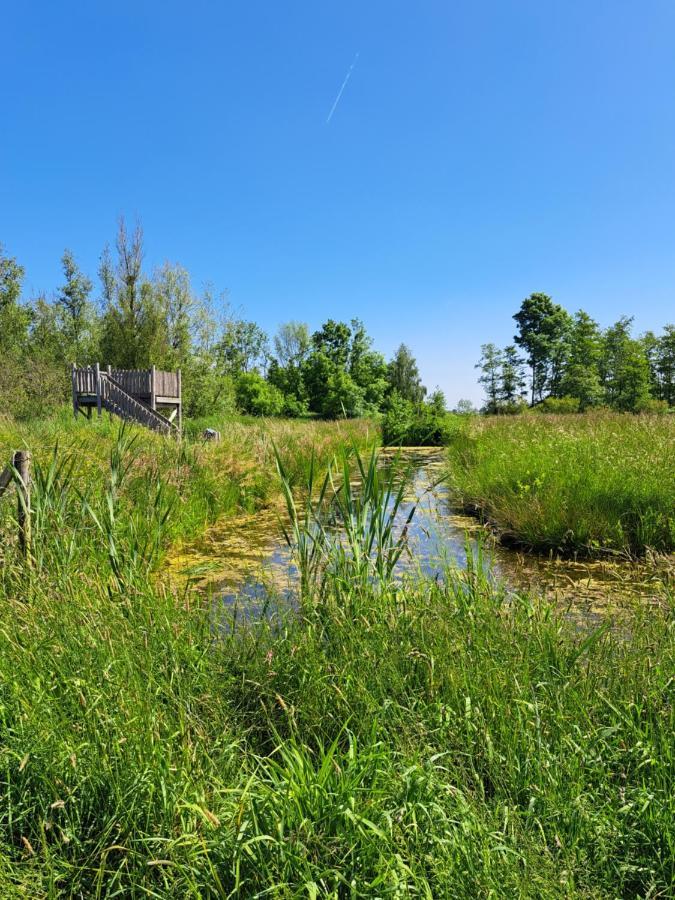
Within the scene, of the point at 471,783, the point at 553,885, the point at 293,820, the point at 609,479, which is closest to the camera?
the point at 553,885

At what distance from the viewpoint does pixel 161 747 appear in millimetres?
1682

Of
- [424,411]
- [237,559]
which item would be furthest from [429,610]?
[424,411]

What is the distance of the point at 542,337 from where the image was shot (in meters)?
47.8

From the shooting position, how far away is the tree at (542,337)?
154ft

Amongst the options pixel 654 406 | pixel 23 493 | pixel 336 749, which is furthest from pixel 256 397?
pixel 336 749

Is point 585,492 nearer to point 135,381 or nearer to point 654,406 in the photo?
point 135,381

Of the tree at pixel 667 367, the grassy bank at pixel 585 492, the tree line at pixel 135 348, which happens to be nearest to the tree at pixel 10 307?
the tree line at pixel 135 348

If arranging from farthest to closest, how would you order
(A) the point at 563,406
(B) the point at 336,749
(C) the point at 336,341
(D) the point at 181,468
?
(C) the point at 336,341
(A) the point at 563,406
(D) the point at 181,468
(B) the point at 336,749

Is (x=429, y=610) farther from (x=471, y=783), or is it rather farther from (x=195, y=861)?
(x=195, y=861)

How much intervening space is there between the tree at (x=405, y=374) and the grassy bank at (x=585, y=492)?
40.9m

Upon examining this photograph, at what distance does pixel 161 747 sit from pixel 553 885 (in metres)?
1.20

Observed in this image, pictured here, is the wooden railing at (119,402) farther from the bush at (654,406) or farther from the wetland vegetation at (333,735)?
the bush at (654,406)

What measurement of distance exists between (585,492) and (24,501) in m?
5.62

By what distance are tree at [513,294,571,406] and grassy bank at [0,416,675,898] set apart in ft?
156
